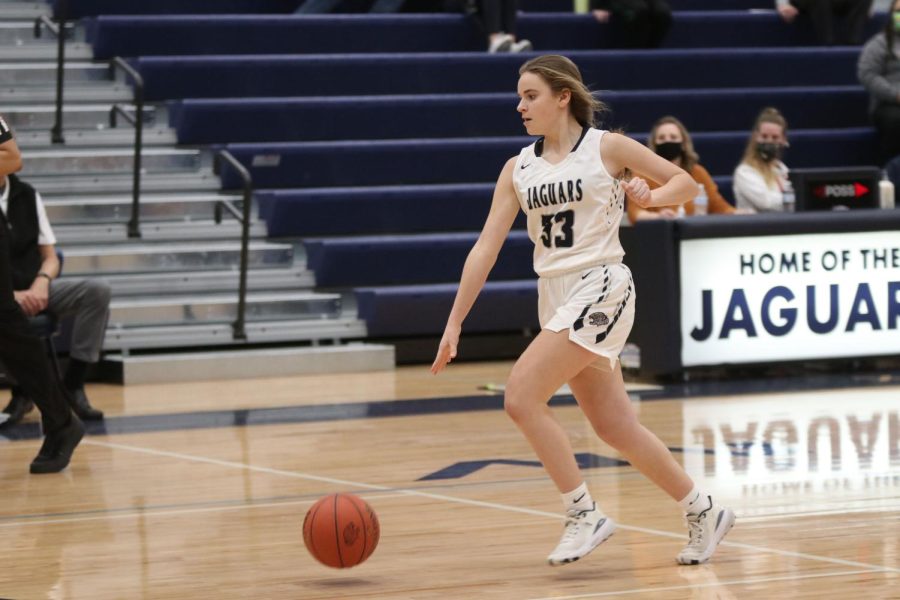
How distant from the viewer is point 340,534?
16.2ft

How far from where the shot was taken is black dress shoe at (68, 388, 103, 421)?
30.5ft

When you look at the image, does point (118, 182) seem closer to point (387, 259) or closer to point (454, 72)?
point (387, 259)

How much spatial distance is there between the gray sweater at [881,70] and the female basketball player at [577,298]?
941cm

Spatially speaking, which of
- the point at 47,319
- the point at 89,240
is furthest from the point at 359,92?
the point at 47,319

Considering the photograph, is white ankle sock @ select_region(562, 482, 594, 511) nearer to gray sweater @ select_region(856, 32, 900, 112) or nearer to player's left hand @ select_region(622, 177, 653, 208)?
player's left hand @ select_region(622, 177, 653, 208)

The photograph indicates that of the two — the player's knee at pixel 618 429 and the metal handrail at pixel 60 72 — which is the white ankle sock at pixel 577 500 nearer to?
the player's knee at pixel 618 429

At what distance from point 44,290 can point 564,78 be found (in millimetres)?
4480

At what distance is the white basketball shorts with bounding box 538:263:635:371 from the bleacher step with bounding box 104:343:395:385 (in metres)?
6.51

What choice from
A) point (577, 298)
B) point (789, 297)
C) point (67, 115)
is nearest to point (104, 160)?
point (67, 115)

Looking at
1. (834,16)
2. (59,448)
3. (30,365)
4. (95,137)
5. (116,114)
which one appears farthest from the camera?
(834,16)

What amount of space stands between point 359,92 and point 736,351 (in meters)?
4.97

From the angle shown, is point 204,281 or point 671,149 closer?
point 671,149

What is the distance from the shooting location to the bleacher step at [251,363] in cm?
1130

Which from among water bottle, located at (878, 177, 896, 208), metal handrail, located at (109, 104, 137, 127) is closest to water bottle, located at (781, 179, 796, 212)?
water bottle, located at (878, 177, 896, 208)
